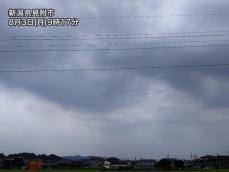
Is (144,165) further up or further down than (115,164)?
further down

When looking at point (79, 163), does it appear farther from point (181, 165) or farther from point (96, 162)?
point (181, 165)

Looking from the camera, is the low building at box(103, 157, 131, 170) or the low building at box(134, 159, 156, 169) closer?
the low building at box(103, 157, 131, 170)

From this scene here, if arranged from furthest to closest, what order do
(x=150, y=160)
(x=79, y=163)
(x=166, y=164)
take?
(x=150, y=160) < (x=79, y=163) < (x=166, y=164)

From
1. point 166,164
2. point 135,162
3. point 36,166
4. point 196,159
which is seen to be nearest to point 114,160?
point 135,162

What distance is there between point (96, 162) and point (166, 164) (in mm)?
55391

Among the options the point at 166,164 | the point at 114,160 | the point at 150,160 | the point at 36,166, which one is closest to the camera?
the point at 36,166

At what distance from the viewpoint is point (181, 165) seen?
136 metres

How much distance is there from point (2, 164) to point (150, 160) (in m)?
73.9

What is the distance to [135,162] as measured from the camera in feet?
594

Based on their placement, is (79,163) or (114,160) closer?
(79,163)

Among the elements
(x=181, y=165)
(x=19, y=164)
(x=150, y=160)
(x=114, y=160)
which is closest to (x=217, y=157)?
(x=150, y=160)

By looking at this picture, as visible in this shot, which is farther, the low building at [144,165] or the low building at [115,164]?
the low building at [144,165]

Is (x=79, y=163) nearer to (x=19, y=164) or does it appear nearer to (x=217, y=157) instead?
(x=19, y=164)

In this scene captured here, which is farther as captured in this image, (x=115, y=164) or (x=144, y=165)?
(x=144, y=165)
